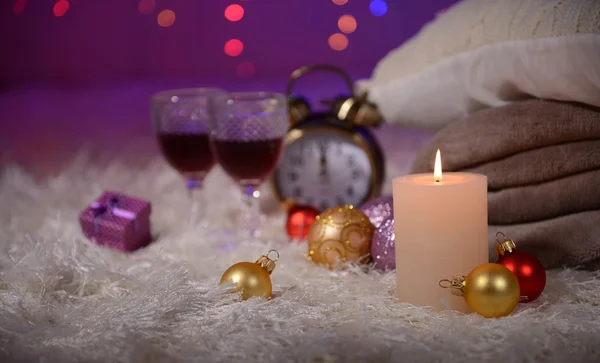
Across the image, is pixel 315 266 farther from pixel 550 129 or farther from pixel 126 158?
pixel 126 158

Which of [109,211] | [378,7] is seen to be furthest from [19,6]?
[109,211]

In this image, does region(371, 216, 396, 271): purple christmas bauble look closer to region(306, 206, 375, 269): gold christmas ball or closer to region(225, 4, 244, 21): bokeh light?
region(306, 206, 375, 269): gold christmas ball

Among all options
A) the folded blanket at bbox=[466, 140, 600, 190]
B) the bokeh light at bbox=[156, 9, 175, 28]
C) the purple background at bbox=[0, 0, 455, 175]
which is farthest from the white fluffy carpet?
the bokeh light at bbox=[156, 9, 175, 28]

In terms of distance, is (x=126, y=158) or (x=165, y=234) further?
(x=126, y=158)

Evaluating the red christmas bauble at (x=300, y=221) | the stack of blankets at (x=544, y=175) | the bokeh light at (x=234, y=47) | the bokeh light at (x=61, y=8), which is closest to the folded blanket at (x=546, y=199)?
the stack of blankets at (x=544, y=175)

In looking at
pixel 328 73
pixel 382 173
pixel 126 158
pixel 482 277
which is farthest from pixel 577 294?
pixel 328 73

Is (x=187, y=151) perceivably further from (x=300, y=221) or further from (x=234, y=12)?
(x=234, y=12)
